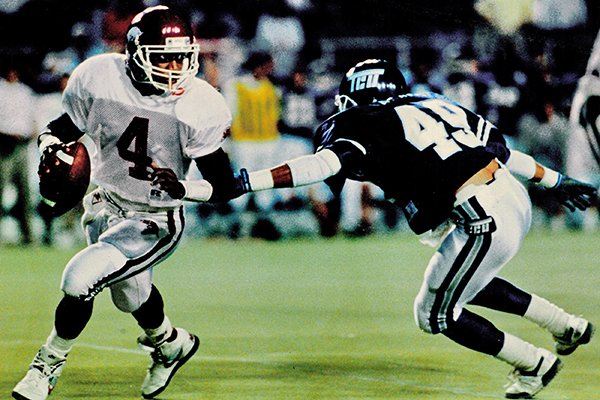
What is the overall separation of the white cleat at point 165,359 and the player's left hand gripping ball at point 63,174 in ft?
2.56

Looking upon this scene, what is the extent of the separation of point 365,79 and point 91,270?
1398mm

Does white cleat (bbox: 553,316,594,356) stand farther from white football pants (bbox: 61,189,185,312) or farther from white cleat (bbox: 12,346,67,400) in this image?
white cleat (bbox: 12,346,67,400)

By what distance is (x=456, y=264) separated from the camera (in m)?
5.16

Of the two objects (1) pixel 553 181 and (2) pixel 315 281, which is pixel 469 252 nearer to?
(1) pixel 553 181

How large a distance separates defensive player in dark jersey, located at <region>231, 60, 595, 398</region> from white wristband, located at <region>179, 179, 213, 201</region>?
0.50 metres

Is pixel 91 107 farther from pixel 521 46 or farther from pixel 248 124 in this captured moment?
pixel 521 46

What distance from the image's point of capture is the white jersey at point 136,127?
17.3ft

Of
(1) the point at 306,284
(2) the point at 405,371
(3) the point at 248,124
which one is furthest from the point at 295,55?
(2) the point at 405,371

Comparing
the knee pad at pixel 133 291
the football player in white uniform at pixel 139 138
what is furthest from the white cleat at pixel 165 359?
the knee pad at pixel 133 291

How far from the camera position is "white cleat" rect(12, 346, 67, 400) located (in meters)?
5.00

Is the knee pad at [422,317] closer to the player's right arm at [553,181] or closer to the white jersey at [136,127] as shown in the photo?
the player's right arm at [553,181]

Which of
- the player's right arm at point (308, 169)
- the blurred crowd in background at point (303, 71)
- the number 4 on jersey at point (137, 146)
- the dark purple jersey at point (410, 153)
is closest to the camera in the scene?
the player's right arm at point (308, 169)

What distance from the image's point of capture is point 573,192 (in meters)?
5.67

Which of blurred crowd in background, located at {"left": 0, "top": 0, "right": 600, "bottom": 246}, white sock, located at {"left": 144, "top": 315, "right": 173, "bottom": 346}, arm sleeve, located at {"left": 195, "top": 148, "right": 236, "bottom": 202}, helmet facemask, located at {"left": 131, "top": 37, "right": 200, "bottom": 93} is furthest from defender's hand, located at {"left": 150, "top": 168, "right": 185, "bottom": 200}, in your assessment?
blurred crowd in background, located at {"left": 0, "top": 0, "right": 600, "bottom": 246}
